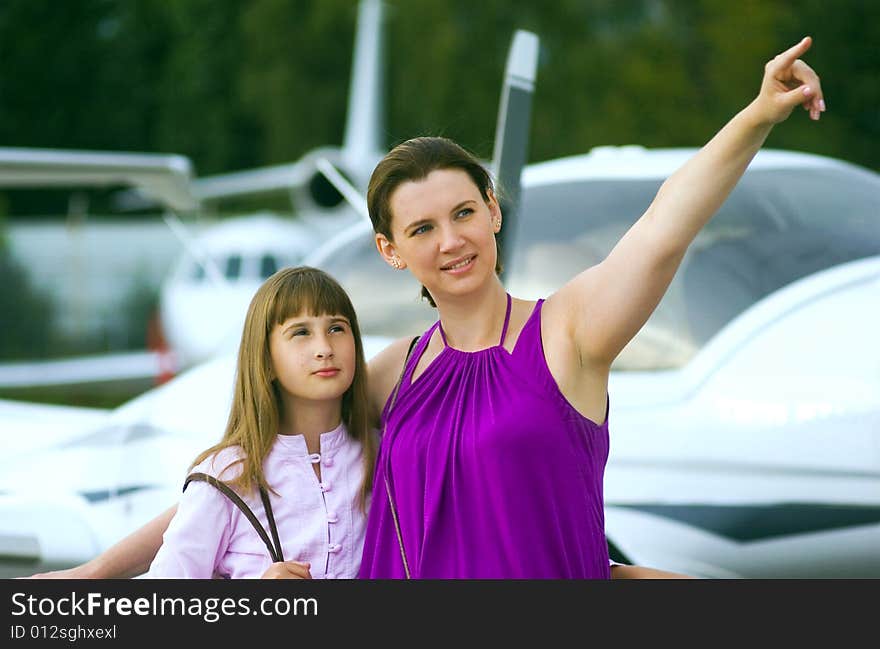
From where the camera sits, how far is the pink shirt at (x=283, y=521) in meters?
1.98

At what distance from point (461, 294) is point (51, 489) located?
8.70 ft

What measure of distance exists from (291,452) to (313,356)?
0.19 meters

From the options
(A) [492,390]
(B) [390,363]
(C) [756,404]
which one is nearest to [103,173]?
(C) [756,404]

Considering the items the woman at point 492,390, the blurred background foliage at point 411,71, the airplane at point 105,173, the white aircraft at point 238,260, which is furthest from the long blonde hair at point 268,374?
the blurred background foliage at point 411,71

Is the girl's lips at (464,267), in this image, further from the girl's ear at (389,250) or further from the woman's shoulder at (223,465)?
the woman's shoulder at (223,465)

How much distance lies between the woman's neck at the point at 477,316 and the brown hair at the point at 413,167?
0.09 metres

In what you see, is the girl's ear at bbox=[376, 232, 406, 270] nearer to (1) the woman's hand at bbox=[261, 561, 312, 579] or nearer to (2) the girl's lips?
(2) the girl's lips

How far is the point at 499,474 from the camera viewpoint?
180 cm

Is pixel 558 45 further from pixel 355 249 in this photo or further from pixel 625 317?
pixel 625 317

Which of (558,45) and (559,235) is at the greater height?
(558,45)

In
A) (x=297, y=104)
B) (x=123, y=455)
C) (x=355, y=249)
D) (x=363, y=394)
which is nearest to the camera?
(x=363, y=394)

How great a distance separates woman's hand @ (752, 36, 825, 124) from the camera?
5.24 ft

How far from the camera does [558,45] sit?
29.0 metres

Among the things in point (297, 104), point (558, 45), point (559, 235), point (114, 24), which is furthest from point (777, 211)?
point (114, 24)
